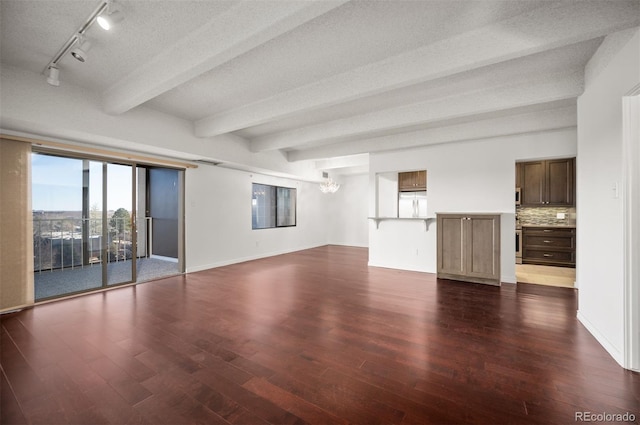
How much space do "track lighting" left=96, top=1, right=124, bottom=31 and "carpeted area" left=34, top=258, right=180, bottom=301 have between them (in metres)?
3.88

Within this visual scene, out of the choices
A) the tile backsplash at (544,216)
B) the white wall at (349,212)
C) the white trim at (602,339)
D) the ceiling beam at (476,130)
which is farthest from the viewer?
the white wall at (349,212)

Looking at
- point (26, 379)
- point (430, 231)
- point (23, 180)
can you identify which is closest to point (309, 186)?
point (430, 231)

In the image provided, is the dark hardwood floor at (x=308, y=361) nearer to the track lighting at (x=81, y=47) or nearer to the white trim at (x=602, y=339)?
the white trim at (x=602, y=339)

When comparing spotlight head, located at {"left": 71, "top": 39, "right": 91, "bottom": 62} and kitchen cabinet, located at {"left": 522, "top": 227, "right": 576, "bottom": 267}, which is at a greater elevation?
spotlight head, located at {"left": 71, "top": 39, "right": 91, "bottom": 62}

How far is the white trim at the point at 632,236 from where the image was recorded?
209cm

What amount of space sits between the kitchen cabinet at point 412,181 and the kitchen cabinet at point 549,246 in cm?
250

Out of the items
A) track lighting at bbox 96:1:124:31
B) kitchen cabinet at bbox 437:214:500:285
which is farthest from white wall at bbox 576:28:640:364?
track lighting at bbox 96:1:124:31

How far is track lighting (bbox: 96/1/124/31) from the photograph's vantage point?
2.01 metres

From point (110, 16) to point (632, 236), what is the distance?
4.42m

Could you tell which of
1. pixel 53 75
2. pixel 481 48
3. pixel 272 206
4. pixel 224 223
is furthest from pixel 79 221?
pixel 481 48

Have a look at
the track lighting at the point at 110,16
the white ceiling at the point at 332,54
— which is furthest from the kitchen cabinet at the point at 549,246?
the track lighting at the point at 110,16

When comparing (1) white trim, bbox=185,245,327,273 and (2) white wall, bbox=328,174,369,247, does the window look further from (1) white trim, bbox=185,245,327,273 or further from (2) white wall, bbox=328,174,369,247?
(2) white wall, bbox=328,174,369,247

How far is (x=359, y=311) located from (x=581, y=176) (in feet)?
9.86

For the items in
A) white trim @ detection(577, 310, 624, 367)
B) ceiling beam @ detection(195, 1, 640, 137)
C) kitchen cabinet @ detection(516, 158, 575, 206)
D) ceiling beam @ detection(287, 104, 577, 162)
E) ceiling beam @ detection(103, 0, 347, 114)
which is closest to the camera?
ceiling beam @ detection(103, 0, 347, 114)
